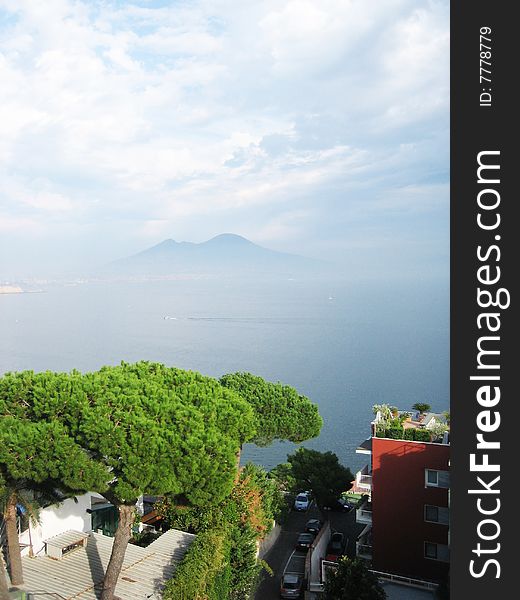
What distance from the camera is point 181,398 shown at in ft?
40.3

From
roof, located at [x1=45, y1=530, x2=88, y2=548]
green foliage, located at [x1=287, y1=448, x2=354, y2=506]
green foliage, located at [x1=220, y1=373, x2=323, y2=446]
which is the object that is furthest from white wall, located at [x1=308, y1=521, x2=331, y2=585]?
roof, located at [x1=45, y1=530, x2=88, y2=548]

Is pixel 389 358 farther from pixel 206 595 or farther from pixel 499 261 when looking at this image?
pixel 499 261

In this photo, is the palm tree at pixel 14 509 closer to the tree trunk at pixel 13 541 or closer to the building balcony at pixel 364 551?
the tree trunk at pixel 13 541

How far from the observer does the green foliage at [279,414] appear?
19.0 m

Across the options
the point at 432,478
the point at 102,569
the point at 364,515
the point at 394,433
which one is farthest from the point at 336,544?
the point at 102,569

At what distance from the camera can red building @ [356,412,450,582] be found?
1421cm

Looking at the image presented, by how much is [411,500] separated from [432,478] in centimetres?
85

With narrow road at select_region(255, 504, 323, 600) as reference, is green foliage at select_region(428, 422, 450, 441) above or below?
above

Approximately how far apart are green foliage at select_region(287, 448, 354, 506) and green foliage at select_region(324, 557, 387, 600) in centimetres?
738

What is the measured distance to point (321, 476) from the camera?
19.6 m

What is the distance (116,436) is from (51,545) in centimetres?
489

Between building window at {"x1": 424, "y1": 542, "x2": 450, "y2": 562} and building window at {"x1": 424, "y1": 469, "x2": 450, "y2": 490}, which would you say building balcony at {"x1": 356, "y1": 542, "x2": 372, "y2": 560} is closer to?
building window at {"x1": 424, "y1": 542, "x2": 450, "y2": 562}

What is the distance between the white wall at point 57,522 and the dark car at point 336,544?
7714 mm

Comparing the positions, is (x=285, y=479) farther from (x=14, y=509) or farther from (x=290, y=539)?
(x=14, y=509)
